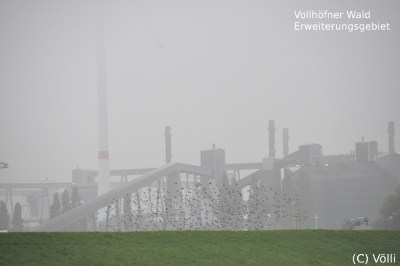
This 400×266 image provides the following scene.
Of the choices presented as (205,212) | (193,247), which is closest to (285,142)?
(205,212)

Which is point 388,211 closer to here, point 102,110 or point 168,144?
point 168,144

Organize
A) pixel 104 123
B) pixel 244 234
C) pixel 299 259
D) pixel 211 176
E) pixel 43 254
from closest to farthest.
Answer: pixel 43 254
pixel 299 259
pixel 244 234
pixel 211 176
pixel 104 123

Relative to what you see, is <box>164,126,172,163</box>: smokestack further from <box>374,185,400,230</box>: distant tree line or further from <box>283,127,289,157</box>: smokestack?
<box>374,185,400,230</box>: distant tree line

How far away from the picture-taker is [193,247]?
27375 mm

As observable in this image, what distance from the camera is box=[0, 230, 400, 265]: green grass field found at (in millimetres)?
24531

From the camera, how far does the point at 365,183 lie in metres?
108

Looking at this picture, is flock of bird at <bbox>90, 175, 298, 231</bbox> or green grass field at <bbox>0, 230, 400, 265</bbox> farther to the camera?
flock of bird at <bbox>90, 175, 298, 231</bbox>

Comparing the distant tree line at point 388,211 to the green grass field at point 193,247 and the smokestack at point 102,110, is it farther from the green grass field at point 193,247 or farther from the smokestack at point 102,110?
the smokestack at point 102,110

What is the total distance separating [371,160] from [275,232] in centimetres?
8583

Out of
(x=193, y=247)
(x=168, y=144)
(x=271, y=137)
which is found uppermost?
(x=271, y=137)

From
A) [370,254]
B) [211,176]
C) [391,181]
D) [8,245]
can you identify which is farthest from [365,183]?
[8,245]

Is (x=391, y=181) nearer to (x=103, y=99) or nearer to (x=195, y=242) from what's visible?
(x=103, y=99)

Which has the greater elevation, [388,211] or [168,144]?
[168,144]

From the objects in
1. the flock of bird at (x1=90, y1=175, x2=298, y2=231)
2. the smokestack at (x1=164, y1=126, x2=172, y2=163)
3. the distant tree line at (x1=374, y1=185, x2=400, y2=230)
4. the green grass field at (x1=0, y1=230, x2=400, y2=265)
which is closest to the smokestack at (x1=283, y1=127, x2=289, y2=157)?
the smokestack at (x1=164, y1=126, x2=172, y2=163)
